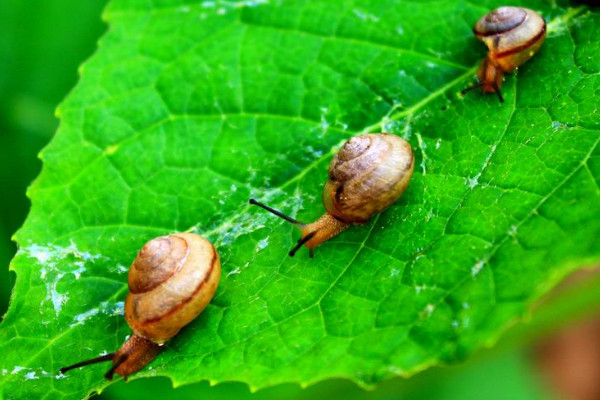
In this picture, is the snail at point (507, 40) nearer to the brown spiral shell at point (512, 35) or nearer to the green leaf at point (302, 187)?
the brown spiral shell at point (512, 35)

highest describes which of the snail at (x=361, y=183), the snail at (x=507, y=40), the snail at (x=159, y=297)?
the snail at (x=507, y=40)

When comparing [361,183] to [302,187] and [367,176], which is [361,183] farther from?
[302,187]

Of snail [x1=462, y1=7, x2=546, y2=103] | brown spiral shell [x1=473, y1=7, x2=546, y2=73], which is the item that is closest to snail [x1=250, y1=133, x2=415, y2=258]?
snail [x1=462, y1=7, x2=546, y2=103]

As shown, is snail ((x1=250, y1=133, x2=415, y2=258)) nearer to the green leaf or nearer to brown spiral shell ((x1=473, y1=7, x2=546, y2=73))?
the green leaf

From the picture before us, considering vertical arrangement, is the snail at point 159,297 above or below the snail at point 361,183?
below

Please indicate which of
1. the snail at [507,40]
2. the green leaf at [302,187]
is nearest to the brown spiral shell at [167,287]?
the green leaf at [302,187]

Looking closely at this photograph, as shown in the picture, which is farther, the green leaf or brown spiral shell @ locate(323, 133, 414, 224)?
brown spiral shell @ locate(323, 133, 414, 224)
